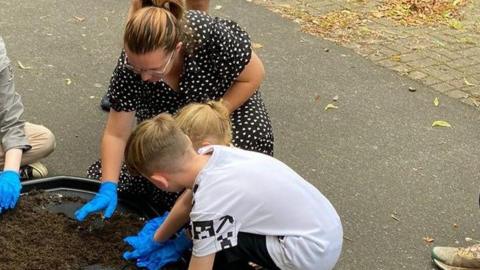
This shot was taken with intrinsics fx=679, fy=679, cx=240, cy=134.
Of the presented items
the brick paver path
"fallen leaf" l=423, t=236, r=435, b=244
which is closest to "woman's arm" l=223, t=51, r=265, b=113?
"fallen leaf" l=423, t=236, r=435, b=244

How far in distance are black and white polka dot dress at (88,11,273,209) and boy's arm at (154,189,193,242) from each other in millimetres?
325

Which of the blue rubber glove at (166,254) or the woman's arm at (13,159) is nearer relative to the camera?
the blue rubber glove at (166,254)

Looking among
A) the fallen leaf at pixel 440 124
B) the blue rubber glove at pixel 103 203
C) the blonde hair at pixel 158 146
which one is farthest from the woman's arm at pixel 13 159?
the fallen leaf at pixel 440 124

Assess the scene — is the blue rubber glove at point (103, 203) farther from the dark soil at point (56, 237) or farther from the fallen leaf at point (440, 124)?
the fallen leaf at point (440, 124)

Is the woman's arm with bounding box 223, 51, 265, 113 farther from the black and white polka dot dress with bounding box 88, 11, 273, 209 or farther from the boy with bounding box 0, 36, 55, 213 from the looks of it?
the boy with bounding box 0, 36, 55, 213

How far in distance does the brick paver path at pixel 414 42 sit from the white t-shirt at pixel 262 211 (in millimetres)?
2075

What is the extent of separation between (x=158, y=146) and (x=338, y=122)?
1.83 meters

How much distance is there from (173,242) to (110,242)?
0.24m

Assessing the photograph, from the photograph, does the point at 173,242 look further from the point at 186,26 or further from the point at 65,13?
the point at 65,13

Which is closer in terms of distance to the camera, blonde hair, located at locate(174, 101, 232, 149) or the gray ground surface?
blonde hair, located at locate(174, 101, 232, 149)

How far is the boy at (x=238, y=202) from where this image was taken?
1.76 meters

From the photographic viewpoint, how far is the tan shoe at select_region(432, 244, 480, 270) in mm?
2367

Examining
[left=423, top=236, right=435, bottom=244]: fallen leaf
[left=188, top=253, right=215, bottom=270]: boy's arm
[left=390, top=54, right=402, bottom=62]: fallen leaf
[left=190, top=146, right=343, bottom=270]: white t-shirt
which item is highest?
[left=190, top=146, right=343, bottom=270]: white t-shirt

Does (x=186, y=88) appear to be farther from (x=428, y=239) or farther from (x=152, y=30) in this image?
(x=428, y=239)
